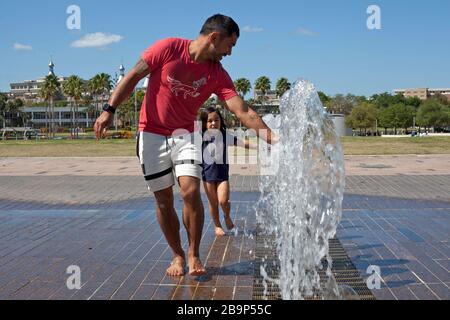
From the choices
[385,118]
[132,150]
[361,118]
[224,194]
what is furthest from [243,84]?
[224,194]

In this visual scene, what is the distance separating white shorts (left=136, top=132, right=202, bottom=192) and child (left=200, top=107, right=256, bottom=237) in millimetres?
1529

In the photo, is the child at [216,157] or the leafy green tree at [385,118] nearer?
the child at [216,157]

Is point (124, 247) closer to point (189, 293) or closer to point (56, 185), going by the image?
point (189, 293)

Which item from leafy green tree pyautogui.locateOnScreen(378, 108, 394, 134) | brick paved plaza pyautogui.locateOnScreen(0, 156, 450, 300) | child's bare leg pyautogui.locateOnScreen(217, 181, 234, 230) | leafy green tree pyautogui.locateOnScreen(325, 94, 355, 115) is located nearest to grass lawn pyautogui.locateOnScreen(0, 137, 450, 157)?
brick paved plaza pyautogui.locateOnScreen(0, 156, 450, 300)

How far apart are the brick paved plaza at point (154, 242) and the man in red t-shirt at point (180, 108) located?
17.3 inches

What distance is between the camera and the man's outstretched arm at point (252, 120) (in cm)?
373

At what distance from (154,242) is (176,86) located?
204 cm

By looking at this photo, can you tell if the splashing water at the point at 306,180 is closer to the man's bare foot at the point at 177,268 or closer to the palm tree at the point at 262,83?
the man's bare foot at the point at 177,268

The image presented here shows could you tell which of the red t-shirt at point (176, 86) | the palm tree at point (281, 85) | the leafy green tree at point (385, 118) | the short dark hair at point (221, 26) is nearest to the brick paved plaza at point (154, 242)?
the red t-shirt at point (176, 86)
